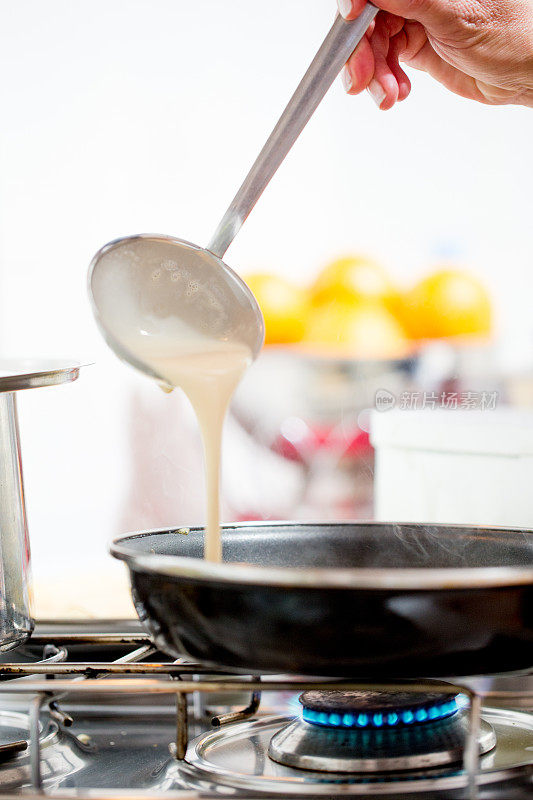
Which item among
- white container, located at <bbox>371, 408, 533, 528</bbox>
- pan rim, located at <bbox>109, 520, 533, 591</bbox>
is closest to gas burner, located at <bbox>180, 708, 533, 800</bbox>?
pan rim, located at <bbox>109, 520, 533, 591</bbox>

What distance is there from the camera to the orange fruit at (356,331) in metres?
1.19

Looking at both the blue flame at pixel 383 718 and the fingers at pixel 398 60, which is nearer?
the blue flame at pixel 383 718

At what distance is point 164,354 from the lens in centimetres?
73

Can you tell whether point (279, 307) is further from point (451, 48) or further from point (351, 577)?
point (351, 577)

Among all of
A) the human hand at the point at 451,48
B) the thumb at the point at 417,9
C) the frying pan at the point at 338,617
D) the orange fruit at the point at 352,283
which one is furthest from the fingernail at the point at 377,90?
the frying pan at the point at 338,617

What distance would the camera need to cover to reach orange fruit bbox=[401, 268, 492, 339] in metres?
1.31

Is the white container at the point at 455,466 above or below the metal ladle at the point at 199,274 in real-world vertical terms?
below

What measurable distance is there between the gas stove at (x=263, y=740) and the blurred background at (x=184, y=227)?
0.39 meters

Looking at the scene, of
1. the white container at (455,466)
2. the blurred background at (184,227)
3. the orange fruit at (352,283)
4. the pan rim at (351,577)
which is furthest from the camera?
the orange fruit at (352,283)

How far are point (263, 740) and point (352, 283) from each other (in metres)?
0.78

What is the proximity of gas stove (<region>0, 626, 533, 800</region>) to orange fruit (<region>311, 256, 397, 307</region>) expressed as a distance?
0.66 m

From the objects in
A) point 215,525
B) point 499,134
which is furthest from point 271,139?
point 499,134

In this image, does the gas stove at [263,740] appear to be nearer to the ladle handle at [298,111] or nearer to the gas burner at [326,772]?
the gas burner at [326,772]

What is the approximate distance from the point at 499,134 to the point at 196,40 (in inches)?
16.8
